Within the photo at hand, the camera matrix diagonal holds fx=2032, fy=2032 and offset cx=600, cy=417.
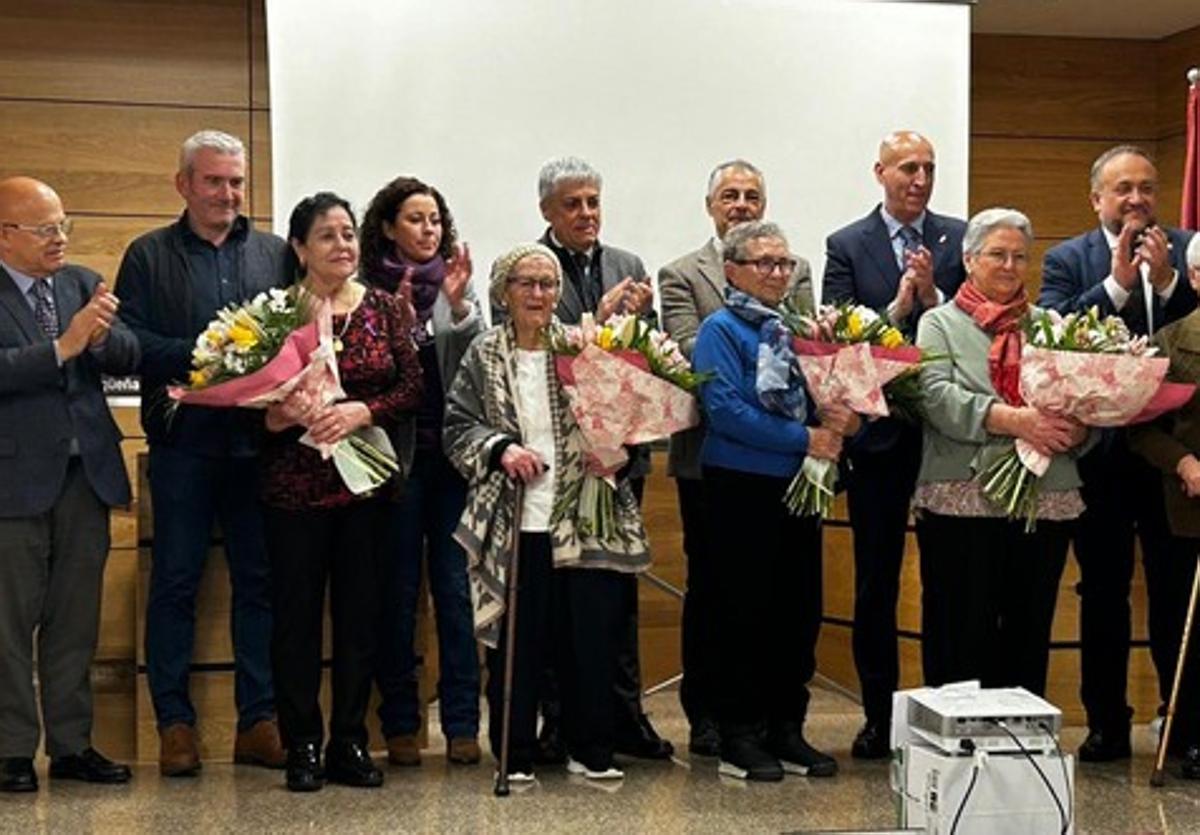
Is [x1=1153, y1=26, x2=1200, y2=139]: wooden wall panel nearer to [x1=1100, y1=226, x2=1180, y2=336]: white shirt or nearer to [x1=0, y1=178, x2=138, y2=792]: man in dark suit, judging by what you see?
[x1=1100, y1=226, x2=1180, y2=336]: white shirt

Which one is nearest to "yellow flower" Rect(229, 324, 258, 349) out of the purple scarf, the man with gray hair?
the man with gray hair

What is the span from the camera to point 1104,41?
362 inches

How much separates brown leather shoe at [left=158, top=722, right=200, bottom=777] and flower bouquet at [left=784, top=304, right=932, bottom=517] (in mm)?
1708

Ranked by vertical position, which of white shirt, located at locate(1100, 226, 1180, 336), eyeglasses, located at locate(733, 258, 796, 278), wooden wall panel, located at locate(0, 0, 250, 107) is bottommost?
white shirt, located at locate(1100, 226, 1180, 336)

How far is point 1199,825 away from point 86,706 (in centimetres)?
280

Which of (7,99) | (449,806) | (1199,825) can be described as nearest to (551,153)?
(7,99)

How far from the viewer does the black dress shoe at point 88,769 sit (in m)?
5.26

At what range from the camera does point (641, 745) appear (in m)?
5.64

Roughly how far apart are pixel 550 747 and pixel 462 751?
24cm

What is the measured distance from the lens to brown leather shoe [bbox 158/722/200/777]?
537 centimetres

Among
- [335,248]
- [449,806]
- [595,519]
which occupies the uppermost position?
[335,248]

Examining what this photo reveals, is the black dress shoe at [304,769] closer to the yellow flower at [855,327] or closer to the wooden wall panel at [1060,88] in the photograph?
the yellow flower at [855,327]

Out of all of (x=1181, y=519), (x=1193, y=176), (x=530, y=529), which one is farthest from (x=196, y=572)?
(x=1193, y=176)

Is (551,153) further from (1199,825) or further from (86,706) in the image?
(1199,825)
